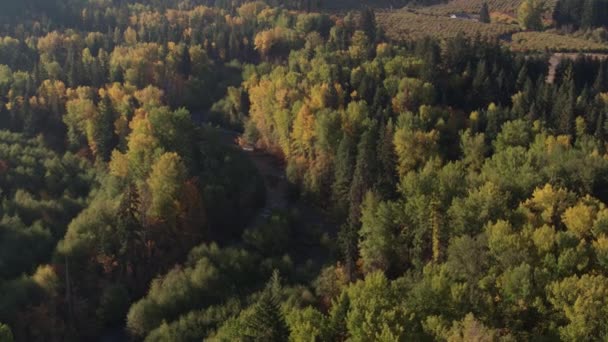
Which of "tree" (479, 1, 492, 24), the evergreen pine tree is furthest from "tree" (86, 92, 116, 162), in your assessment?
"tree" (479, 1, 492, 24)

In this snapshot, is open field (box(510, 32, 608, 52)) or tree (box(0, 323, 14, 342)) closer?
tree (box(0, 323, 14, 342))

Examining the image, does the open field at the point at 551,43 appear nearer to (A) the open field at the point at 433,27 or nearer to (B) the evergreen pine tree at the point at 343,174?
(A) the open field at the point at 433,27

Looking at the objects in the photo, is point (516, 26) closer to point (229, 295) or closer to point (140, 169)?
point (140, 169)

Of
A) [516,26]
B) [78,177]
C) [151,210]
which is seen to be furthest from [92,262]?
[516,26]

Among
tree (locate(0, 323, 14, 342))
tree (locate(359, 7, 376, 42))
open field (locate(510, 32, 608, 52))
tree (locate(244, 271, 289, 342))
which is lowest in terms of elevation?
tree (locate(0, 323, 14, 342))

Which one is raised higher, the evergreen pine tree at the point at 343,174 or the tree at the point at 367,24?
the tree at the point at 367,24

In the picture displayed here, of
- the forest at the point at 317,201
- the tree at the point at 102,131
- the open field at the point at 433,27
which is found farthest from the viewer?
the open field at the point at 433,27

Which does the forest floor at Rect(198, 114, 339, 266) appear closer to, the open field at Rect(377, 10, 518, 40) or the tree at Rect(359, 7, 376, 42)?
the tree at Rect(359, 7, 376, 42)

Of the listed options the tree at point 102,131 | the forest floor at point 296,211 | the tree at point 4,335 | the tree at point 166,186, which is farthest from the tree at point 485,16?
the tree at point 4,335
